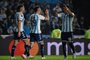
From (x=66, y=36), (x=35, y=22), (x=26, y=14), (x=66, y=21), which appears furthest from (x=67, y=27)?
(x=26, y=14)

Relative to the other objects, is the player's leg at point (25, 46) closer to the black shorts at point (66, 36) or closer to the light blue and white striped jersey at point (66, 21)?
the black shorts at point (66, 36)

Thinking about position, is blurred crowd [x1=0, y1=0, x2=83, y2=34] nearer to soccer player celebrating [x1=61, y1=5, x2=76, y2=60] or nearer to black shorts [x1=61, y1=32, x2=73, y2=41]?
soccer player celebrating [x1=61, y1=5, x2=76, y2=60]

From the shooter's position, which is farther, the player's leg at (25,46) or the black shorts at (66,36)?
the black shorts at (66,36)

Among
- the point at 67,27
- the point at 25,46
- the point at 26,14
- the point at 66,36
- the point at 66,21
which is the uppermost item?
the point at 26,14

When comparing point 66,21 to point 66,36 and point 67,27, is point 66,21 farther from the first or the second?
point 66,36

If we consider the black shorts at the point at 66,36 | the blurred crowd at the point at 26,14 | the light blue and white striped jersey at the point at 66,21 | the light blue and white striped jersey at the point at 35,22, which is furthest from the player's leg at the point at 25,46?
the blurred crowd at the point at 26,14

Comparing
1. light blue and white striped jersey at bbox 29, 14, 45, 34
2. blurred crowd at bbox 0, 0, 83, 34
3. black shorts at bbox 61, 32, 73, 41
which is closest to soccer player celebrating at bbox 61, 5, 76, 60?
black shorts at bbox 61, 32, 73, 41

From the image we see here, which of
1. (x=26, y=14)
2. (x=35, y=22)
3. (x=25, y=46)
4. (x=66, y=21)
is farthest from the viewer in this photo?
(x=26, y=14)

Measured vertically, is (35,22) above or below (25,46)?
above

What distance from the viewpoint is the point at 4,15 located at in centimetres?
1419

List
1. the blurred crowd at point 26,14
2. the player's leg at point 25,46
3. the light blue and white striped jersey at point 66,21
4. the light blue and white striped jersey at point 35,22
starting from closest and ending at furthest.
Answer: the player's leg at point 25,46, the light blue and white striped jersey at point 35,22, the light blue and white striped jersey at point 66,21, the blurred crowd at point 26,14

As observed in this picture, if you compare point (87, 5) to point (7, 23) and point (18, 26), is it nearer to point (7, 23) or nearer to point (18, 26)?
point (7, 23)

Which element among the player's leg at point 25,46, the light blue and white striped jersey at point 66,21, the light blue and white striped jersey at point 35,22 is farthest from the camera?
the light blue and white striped jersey at point 66,21

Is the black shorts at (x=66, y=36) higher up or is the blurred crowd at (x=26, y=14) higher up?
the blurred crowd at (x=26, y=14)
